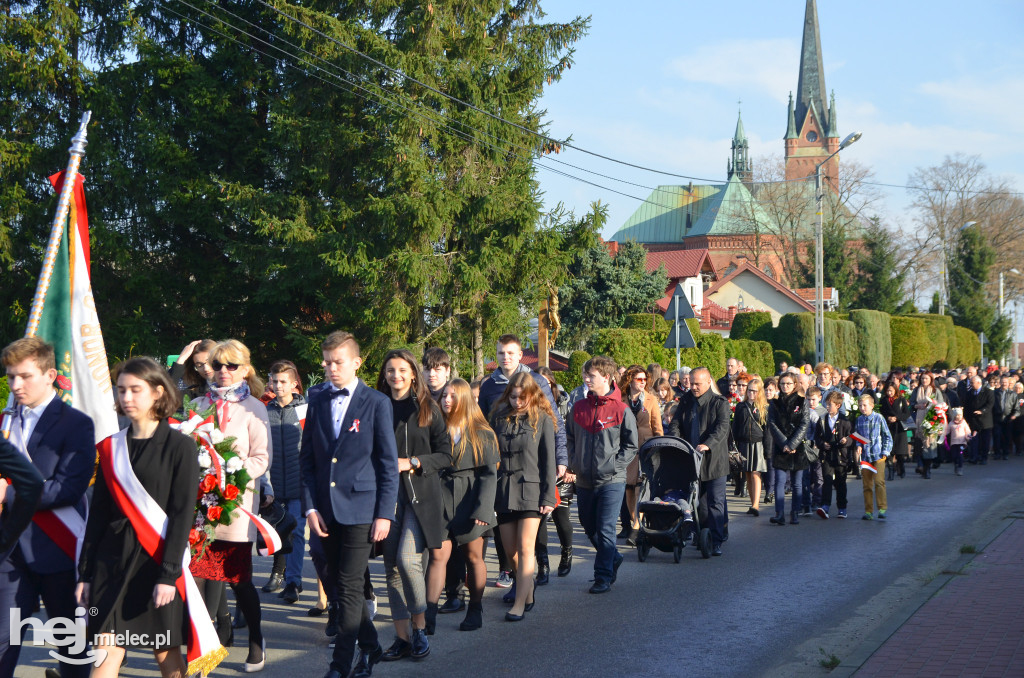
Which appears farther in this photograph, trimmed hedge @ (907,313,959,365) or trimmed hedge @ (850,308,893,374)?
trimmed hedge @ (907,313,959,365)

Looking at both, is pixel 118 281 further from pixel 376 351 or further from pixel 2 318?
pixel 376 351

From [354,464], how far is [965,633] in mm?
4329

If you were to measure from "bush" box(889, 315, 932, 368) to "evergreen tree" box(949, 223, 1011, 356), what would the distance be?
18.8 m

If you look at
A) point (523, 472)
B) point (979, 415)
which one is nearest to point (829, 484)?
point (523, 472)

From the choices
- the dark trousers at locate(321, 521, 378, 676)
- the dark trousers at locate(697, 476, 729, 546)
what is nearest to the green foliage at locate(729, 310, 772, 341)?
the dark trousers at locate(697, 476, 729, 546)

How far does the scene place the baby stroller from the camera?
10461mm

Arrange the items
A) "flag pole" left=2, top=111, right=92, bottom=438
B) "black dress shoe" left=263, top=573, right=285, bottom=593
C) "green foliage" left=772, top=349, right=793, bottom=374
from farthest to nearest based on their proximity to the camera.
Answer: "green foliage" left=772, top=349, right=793, bottom=374 → "black dress shoe" left=263, top=573, right=285, bottom=593 → "flag pole" left=2, top=111, right=92, bottom=438

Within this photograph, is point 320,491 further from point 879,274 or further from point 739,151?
point 739,151

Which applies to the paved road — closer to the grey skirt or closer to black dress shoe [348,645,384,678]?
black dress shoe [348,645,384,678]

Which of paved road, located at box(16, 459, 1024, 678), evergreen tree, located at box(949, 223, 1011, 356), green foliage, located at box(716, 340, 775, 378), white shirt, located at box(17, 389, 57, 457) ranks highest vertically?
evergreen tree, located at box(949, 223, 1011, 356)

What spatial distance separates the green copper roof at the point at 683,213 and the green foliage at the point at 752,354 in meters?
72.8

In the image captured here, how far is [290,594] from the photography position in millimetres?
8547

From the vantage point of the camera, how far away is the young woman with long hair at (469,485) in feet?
24.0

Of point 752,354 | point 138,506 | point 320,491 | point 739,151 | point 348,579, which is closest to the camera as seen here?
point 138,506
